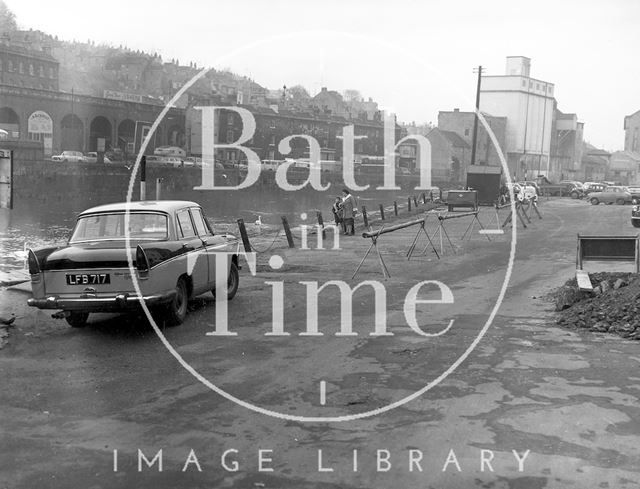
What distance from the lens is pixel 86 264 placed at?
981 cm

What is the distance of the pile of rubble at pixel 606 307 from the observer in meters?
10.2

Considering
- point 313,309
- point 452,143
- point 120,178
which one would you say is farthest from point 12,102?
point 313,309

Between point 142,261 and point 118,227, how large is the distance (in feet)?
5.12

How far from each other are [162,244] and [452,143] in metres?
100

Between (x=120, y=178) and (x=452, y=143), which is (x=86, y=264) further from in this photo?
(x=452, y=143)

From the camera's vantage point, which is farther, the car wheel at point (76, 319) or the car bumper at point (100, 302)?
the car wheel at point (76, 319)

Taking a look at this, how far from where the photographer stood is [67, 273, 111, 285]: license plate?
9.76 meters

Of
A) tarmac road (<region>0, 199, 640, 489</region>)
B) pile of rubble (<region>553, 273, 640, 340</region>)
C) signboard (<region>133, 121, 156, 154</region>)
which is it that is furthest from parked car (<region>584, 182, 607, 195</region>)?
tarmac road (<region>0, 199, 640, 489</region>)

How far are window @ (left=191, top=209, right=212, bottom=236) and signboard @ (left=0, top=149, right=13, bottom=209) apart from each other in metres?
3.68

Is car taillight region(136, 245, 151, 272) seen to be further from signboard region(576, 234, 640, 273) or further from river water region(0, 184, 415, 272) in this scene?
river water region(0, 184, 415, 272)

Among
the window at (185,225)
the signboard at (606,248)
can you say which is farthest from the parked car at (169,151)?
the window at (185,225)

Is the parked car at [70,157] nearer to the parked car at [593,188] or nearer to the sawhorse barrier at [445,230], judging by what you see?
the parked car at [593,188]

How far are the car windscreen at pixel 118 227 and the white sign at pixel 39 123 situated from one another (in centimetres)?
7162

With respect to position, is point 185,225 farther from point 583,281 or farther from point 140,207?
point 583,281
